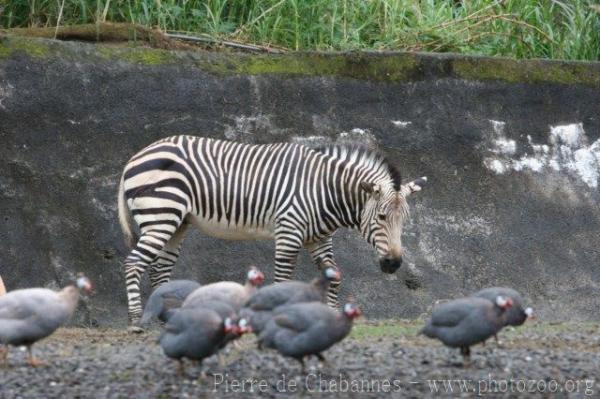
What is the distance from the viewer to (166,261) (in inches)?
516

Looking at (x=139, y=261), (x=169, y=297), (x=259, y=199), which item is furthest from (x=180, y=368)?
(x=259, y=199)

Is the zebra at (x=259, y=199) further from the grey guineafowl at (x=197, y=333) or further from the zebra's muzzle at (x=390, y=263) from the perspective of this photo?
the grey guineafowl at (x=197, y=333)

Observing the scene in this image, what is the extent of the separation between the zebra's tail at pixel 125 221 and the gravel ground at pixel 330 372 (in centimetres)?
260

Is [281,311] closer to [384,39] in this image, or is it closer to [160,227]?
[160,227]

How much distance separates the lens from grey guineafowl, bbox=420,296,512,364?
8594 mm

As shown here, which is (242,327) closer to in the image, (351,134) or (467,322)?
(467,322)

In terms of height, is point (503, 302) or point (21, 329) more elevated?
point (503, 302)

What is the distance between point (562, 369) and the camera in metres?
→ 8.75

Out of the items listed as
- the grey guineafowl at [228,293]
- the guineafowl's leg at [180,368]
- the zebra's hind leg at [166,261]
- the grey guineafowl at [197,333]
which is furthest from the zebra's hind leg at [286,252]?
the grey guineafowl at [197,333]

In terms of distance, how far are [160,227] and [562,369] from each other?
5.02 metres

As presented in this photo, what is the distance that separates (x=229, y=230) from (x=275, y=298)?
13.1 feet

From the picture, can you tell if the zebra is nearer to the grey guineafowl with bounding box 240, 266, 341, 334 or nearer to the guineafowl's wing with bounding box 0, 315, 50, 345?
the grey guineafowl with bounding box 240, 266, 341, 334

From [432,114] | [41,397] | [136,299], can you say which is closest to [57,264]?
[136,299]

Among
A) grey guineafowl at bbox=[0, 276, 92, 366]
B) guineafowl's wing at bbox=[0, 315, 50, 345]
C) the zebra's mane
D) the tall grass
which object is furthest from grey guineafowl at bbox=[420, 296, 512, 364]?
the tall grass
